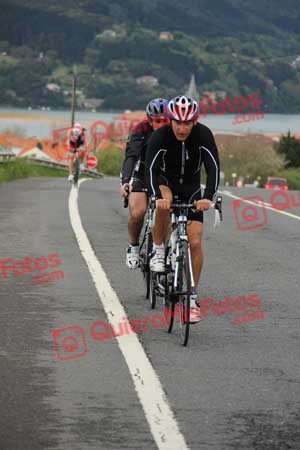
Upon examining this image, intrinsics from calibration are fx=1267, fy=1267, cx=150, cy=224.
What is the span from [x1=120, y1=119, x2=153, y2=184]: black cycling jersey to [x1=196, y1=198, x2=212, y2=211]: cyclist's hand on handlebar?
2.16 metres

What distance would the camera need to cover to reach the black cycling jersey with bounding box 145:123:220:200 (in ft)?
31.4

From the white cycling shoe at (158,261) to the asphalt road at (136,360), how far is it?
0.43 meters

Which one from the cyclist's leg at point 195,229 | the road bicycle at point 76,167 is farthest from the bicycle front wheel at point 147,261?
Answer: the road bicycle at point 76,167

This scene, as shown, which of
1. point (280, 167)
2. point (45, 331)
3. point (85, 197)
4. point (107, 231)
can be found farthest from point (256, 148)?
point (45, 331)

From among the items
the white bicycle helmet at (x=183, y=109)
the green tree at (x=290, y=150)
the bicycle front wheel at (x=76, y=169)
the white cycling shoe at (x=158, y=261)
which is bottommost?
the green tree at (x=290, y=150)

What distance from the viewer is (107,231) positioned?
1797 centimetres

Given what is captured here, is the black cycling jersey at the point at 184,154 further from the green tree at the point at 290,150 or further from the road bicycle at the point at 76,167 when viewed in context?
the green tree at the point at 290,150

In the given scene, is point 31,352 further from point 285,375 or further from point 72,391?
point 285,375

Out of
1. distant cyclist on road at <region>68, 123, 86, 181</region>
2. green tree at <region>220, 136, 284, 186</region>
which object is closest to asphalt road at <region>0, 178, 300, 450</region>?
distant cyclist on road at <region>68, 123, 86, 181</region>

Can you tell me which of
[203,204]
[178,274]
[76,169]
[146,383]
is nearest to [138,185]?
[203,204]

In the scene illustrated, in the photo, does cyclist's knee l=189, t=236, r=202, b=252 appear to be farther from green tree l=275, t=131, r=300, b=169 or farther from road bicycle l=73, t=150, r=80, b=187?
green tree l=275, t=131, r=300, b=169

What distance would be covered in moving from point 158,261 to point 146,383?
267cm

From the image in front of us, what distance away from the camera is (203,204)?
941 cm

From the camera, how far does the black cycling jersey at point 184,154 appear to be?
9586 millimetres
